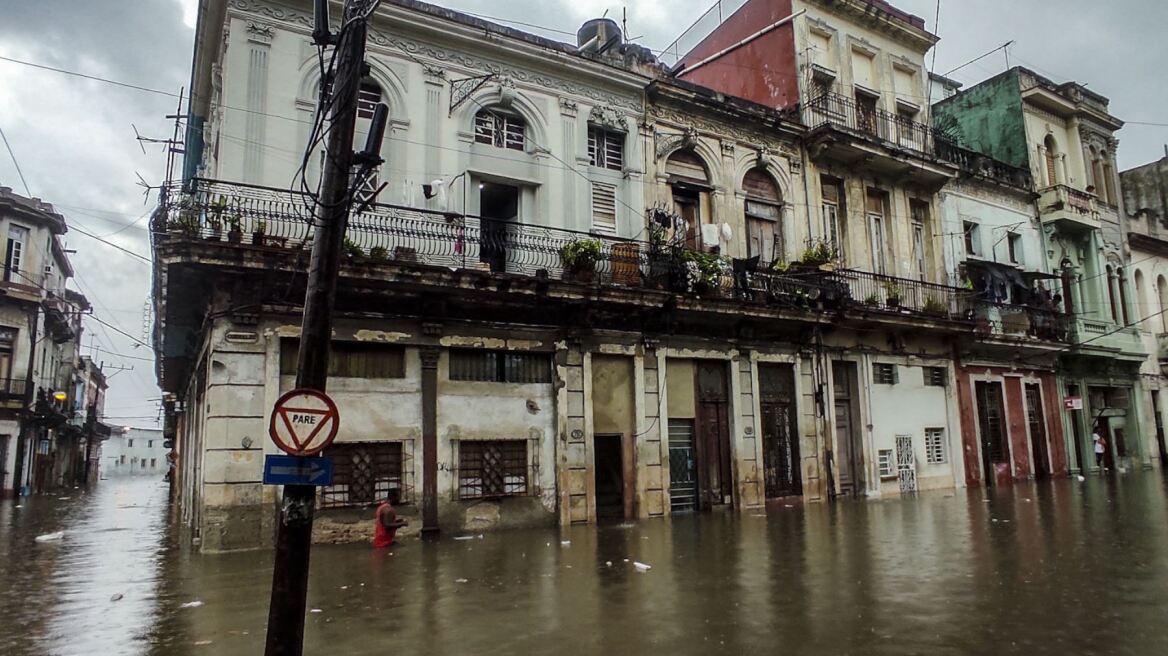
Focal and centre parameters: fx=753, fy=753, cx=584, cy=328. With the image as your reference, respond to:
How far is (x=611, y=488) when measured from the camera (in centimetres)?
1562

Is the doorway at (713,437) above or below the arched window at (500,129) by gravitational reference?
below

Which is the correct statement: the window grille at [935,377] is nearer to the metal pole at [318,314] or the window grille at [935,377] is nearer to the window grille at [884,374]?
the window grille at [884,374]

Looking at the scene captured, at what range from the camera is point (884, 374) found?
2047 cm

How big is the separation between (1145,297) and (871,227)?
15664 millimetres

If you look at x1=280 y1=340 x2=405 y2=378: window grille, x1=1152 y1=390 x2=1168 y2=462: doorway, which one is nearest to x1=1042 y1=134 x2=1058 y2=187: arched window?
x1=1152 y1=390 x2=1168 y2=462: doorway

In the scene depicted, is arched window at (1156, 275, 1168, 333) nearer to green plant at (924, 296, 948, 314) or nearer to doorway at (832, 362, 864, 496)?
green plant at (924, 296, 948, 314)

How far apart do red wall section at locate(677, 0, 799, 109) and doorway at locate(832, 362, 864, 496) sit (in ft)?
24.6

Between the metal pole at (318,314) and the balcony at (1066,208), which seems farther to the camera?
the balcony at (1066,208)

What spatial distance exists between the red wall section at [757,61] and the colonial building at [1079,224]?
8992 millimetres

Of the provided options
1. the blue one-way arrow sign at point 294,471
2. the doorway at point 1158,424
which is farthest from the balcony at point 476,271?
the doorway at point 1158,424

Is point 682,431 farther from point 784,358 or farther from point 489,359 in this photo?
point 489,359

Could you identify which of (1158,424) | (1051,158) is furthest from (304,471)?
(1158,424)

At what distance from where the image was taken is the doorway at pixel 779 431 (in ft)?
58.5

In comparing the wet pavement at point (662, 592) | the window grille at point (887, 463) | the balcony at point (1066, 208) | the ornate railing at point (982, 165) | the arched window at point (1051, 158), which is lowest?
the wet pavement at point (662, 592)
